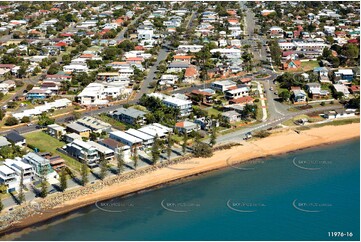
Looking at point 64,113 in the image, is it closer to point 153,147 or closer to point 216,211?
point 153,147

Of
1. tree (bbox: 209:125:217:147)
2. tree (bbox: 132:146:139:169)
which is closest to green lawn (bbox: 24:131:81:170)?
tree (bbox: 132:146:139:169)

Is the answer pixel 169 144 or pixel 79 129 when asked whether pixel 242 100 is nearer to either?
pixel 169 144

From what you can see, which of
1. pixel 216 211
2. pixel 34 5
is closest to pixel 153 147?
pixel 216 211

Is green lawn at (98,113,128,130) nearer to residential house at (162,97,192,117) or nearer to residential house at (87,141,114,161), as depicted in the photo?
residential house at (162,97,192,117)

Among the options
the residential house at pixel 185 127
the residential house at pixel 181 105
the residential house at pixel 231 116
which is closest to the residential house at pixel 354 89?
the residential house at pixel 231 116

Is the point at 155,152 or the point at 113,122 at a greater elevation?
the point at 155,152

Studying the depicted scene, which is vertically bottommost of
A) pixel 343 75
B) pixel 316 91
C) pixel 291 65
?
pixel 316 91

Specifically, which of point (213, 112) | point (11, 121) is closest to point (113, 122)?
point (11, 121)
